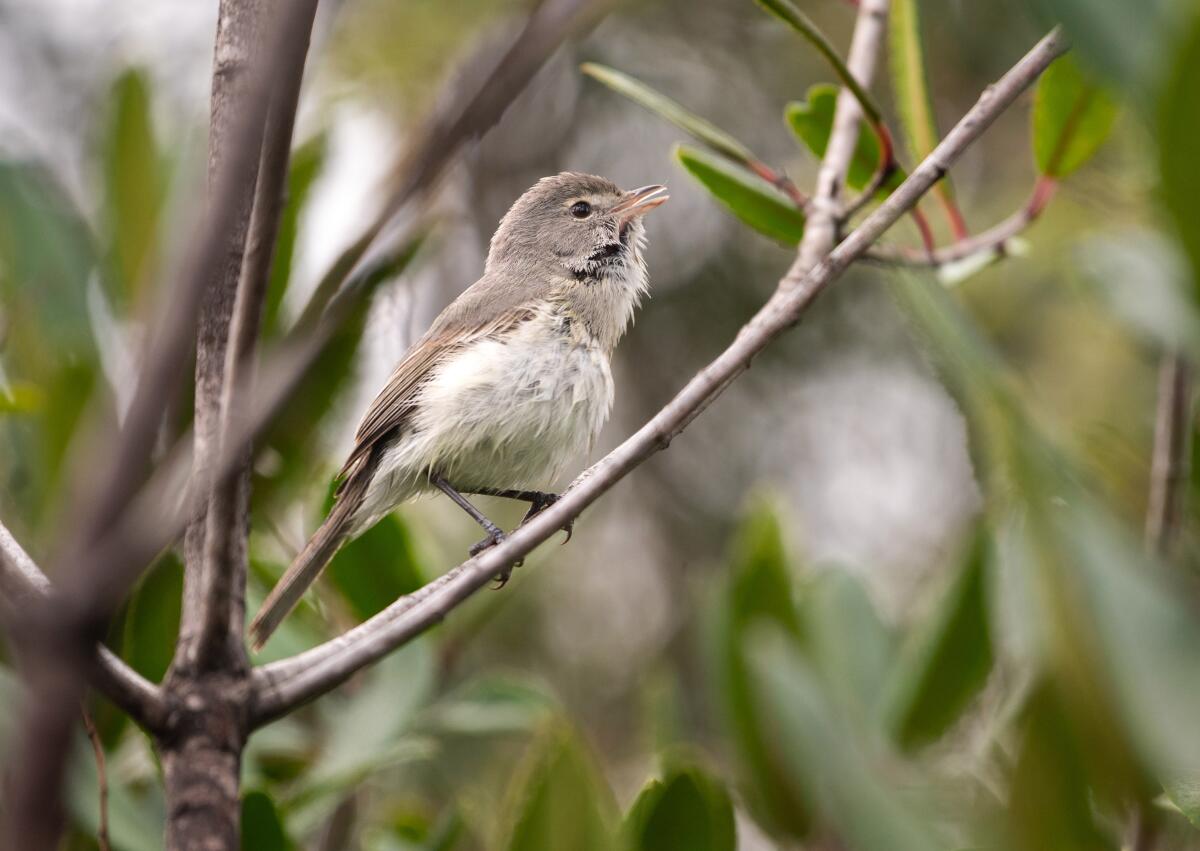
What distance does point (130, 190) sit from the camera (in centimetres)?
296

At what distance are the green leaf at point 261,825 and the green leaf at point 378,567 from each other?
2.37 feet

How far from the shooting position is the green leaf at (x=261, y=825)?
1967 mm

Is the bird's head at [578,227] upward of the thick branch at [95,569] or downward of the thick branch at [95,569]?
downward

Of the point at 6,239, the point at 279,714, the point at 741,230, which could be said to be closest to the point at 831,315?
the point at 741,230

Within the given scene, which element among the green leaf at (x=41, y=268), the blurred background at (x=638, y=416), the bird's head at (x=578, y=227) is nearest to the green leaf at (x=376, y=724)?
the blurred background at (x=638, y=416)

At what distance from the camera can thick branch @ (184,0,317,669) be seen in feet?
3.42

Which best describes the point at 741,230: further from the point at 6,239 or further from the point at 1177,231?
the point at 1177,231

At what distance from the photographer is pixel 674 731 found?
2.50 metres

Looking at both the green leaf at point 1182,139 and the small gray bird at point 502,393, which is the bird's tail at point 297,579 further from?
the green leaf at point 1182,139

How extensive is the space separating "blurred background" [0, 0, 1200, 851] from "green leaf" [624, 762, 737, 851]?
0.14 meters

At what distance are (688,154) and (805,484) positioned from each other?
516 cm

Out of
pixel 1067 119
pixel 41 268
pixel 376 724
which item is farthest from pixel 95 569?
pixel 41 268

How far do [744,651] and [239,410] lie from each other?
137 cm

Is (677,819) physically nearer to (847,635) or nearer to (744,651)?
(744,651)
